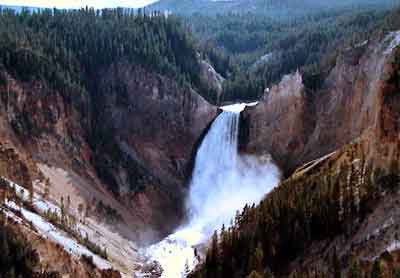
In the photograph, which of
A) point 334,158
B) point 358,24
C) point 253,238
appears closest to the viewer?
point 253,238

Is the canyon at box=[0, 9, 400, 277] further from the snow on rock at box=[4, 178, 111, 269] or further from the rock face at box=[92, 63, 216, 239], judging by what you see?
the snow on rock at box=[4, 178, 111, 269]

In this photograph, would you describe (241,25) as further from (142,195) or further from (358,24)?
(142,195)

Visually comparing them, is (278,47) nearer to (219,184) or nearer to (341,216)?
(219,184)

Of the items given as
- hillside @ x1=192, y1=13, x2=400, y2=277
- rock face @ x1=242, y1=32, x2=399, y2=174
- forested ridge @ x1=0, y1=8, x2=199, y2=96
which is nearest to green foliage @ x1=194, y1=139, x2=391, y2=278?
hillside @ x1=192, y1=13, x2=400, y2=277

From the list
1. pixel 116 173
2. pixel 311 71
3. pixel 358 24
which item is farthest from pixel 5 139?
pixel 358 24

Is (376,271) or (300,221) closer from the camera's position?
(376,271)

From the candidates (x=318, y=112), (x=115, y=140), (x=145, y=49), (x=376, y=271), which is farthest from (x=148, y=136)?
(x=376, y=271)
